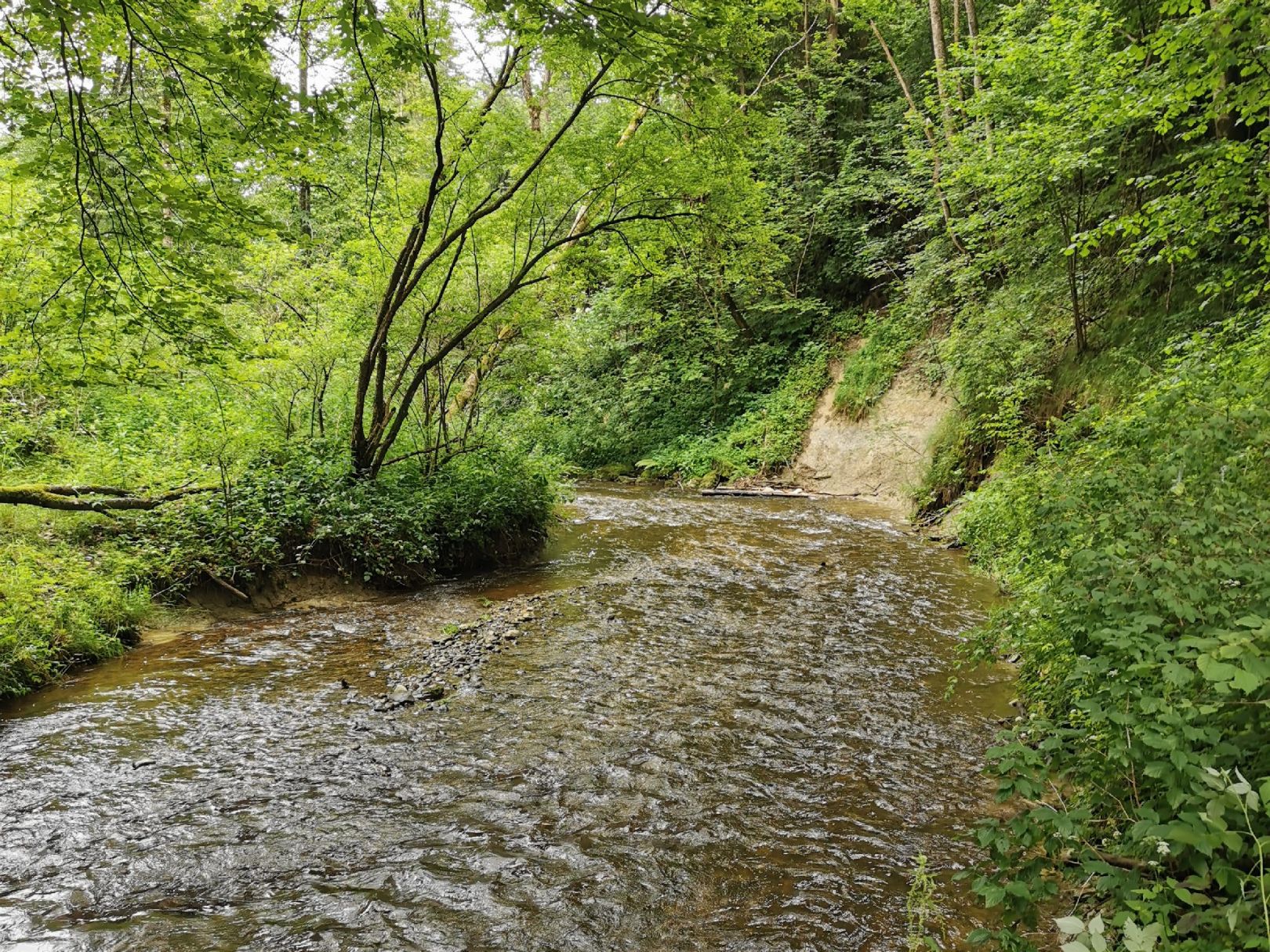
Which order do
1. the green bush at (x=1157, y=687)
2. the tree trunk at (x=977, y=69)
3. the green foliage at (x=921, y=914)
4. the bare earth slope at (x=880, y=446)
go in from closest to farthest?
the green bush at (x=1157, y=687), the green foliage at (x=921, y=914), the tree trunk at (x=977, y=69), the bare earth slope at (x=880, y=446)

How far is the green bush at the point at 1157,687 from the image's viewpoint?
1.94 meters

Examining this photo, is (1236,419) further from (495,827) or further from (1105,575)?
(495,827)

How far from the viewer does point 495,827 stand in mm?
3898

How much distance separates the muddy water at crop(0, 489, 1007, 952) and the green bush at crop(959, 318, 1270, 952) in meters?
0.96

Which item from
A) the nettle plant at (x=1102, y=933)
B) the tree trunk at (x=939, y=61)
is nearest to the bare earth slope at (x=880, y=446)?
the tree trunk at (x=939, y=61)

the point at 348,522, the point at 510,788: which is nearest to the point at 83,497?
the point at 348,522

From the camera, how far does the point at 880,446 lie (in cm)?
1584

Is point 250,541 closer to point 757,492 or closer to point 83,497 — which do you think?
point 83,497

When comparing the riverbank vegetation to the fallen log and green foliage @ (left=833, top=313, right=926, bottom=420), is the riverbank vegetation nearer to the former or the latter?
green foliage @ (left=833, top=313, right=926, bottom=420)

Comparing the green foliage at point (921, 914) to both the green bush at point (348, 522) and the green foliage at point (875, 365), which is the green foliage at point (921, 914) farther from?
the green foliage at point (875, 365)

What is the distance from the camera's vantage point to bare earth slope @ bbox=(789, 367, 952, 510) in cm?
1460

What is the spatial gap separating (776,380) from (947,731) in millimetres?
16542

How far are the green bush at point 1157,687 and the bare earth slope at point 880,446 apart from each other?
10.1 meters

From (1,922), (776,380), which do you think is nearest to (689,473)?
(776,380)
